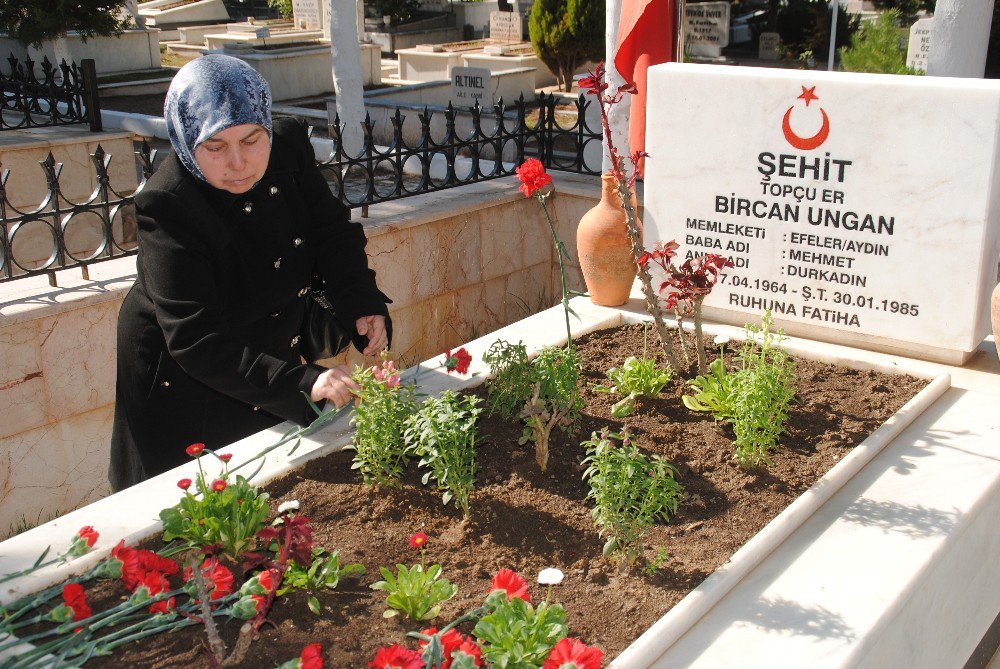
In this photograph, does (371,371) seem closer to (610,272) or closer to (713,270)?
(713,270)

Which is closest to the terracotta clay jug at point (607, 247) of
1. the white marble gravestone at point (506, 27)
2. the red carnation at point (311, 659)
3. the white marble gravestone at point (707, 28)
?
the red carnation at point (311, 659)

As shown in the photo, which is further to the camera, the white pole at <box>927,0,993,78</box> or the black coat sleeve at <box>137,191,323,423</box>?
the white pole at <box>927,0,993,78</box>

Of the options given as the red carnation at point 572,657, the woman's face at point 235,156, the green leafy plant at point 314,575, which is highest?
the woman's face at point 235,156

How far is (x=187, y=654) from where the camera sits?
2.13 m

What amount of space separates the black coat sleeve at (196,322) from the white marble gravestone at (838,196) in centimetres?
226

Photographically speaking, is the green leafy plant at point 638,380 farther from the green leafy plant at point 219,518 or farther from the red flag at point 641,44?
the red flag at point 641,44

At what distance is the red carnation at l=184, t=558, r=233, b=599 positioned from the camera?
84.6 inches

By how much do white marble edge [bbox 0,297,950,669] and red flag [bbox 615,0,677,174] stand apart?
173 centimetres

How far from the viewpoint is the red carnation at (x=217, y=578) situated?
2148 millimetres

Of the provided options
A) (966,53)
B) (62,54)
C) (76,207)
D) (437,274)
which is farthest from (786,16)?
(76,207)

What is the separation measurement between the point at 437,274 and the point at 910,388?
2.82 m

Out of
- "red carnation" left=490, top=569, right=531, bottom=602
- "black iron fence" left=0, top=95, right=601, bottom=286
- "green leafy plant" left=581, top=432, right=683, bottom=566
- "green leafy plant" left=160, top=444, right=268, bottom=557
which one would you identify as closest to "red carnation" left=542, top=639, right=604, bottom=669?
"red carnation" left=490, top=569, right=531, bottom=602

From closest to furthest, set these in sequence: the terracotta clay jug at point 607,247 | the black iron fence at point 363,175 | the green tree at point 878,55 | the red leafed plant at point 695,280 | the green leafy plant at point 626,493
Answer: the green leafy plant at point 626,493 → the red leafed plant at point 695,280 → the terracotta clay jug at point 607,247 → the black iron fence at point 363,175 → the green tree at point 878,55

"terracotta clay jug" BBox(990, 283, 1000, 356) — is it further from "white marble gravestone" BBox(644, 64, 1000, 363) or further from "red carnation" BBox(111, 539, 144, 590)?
"red carnation" BBox(111, 539, 144, 590)
